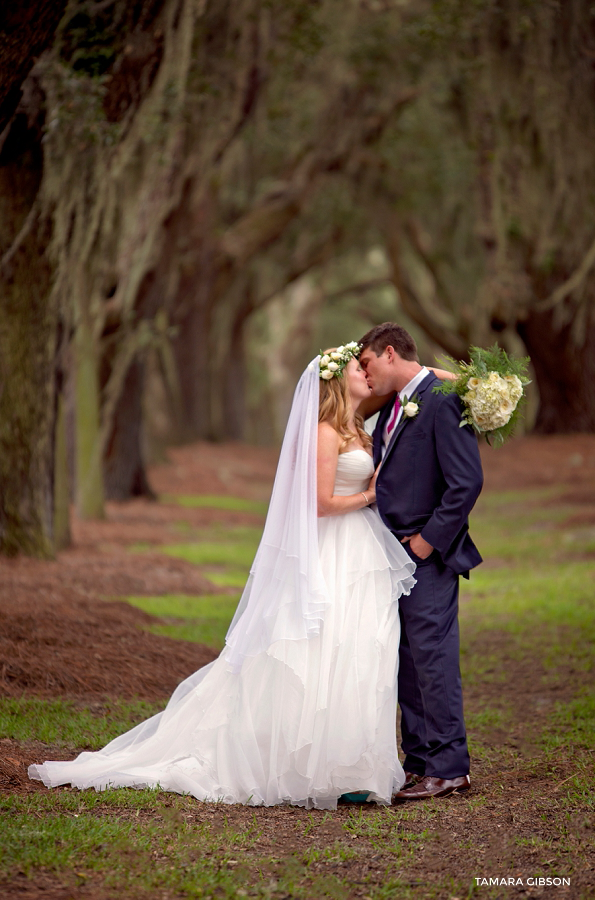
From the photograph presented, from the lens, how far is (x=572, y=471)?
19688 millimetres

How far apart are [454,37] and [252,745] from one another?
11.9 m

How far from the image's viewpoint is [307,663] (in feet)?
15.4

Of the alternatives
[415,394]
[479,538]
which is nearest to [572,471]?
[479,538]

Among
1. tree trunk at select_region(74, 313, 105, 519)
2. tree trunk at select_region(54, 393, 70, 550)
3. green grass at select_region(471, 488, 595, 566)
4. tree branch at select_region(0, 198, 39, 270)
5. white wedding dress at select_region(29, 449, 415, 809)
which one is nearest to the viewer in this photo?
white wedding dress at select_region(29, 449, 415, 809)

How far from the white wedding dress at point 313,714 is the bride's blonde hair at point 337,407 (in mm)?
124

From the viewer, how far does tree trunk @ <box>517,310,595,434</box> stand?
69.2ft

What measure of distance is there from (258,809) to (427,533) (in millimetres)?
1471

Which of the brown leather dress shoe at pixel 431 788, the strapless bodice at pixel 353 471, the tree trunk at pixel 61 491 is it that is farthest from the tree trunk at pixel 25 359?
the brown leather dress shoe at pixel 431 788

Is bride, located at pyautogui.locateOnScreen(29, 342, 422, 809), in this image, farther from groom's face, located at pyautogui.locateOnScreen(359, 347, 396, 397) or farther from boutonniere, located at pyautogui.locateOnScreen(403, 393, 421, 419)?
boutonniere, located at pyautogui.locateOnScreen(403, 393, 421, 419)

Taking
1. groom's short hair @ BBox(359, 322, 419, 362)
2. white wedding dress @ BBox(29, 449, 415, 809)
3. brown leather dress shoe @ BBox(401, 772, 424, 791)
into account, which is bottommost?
brown leather dress shoe @ BBox(401, 772, 424, 791)

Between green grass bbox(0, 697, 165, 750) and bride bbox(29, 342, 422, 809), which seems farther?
green grass bbox(0, 697, 165, 750)

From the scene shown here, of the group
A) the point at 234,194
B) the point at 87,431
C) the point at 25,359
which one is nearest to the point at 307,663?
the point at 25,359

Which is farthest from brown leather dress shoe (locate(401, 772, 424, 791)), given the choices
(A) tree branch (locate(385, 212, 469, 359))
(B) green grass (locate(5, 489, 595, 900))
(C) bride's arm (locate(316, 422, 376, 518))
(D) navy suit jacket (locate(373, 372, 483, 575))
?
(A) tree branch (locate(385, 212, 469, 359))

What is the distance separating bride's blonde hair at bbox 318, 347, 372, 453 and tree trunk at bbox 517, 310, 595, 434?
1676cm
